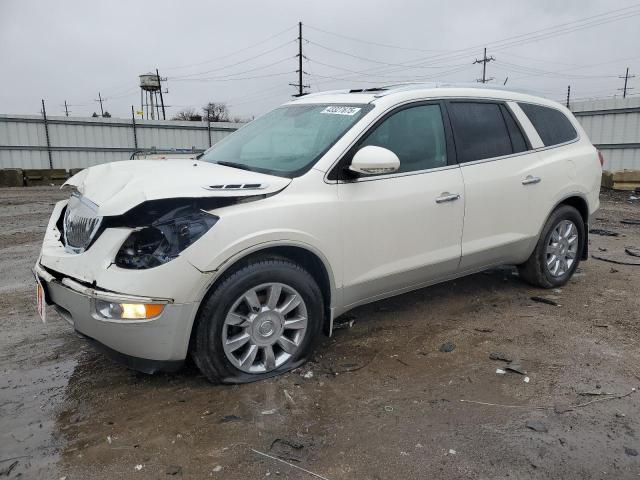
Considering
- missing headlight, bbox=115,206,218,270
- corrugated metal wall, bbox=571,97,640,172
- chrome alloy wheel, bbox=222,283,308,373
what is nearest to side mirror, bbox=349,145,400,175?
chrome alloy wheel, bbox=222,283,308,373

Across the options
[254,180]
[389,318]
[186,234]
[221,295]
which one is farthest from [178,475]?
[389,318]

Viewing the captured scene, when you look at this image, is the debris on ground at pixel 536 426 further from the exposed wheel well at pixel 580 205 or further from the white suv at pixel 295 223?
the exposed wheel well at pixel 580 205

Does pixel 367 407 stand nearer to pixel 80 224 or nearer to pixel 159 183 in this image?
pixel 159 183

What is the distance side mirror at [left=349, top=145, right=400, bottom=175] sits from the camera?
10.3 feet

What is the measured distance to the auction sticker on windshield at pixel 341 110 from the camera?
358 centimetres

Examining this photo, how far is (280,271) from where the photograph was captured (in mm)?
2998

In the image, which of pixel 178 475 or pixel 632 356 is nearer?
pixel 178 475

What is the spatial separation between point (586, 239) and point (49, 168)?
68.1 feet

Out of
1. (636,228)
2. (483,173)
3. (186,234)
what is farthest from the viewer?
(636,228)

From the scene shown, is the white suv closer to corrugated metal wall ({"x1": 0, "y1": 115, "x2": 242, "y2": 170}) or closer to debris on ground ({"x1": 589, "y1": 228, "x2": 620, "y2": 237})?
debris on ground ({"x1": 589, "y1": 228, "x2": 620, "y2": 237})

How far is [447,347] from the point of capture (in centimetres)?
366

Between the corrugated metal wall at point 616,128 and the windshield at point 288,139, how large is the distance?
15.1m

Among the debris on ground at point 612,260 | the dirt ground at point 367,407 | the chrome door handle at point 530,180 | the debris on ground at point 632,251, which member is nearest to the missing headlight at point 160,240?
the dirt ground at point 367,407

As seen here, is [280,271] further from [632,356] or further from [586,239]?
[586,239]
